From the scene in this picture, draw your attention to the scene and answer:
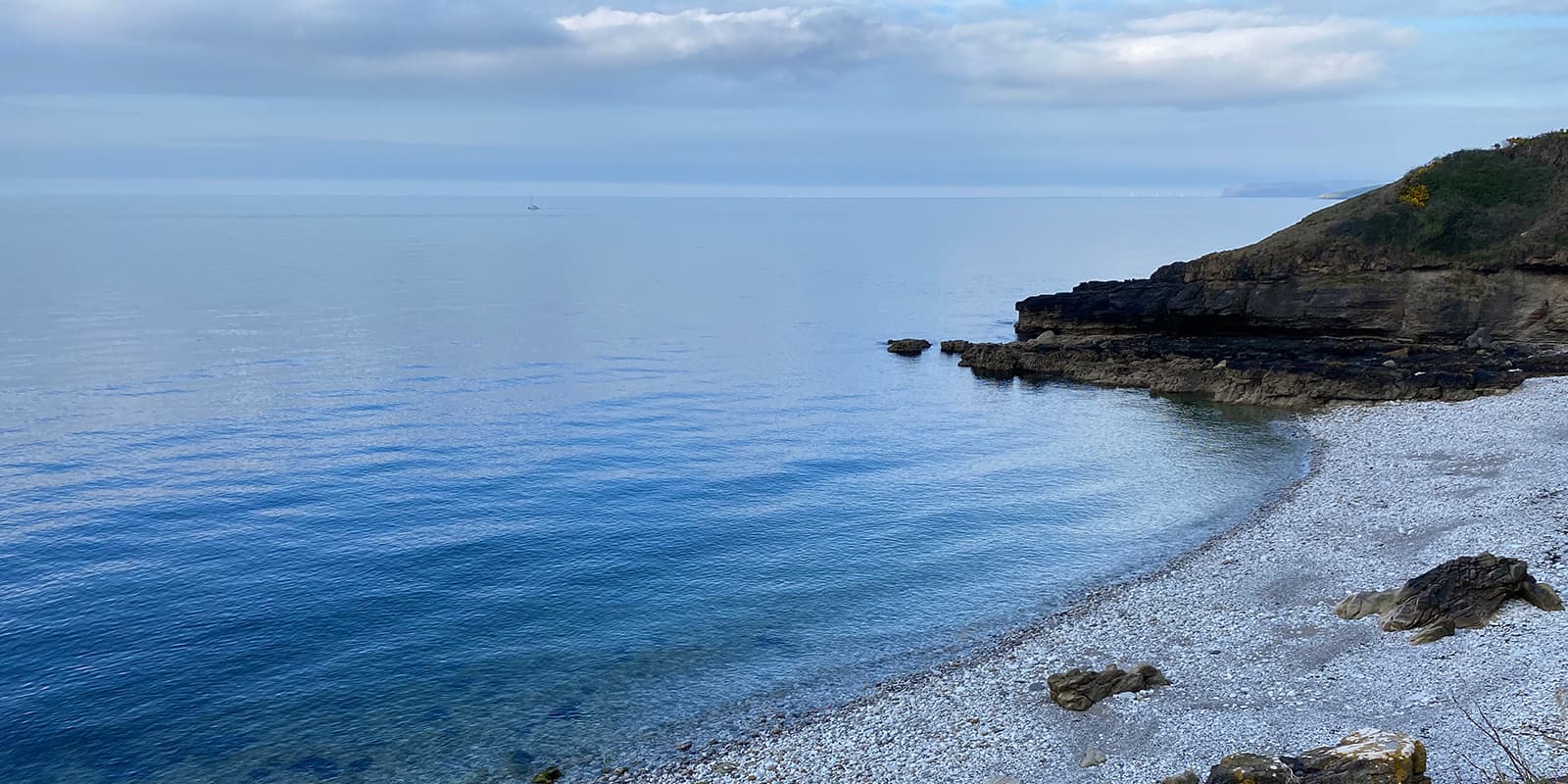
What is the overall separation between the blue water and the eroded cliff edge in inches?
186

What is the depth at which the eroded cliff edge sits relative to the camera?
59906mm

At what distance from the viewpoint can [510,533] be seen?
37344mm

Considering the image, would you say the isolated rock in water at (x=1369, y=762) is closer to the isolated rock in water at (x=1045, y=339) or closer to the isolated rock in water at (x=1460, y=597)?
the isolated rock in water at (x=1460, y=597)

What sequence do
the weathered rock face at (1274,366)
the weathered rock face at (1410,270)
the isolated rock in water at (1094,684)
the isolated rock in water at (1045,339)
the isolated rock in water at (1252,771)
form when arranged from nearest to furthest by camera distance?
1. the isolated rock in water at (1252,771)
2. the isolated rock in water at (1094,684)
3. the weathered rock face at (1274,366)
4. the weathered rock face at (1410,270)
5. the isolated rock in water at (1045,339)

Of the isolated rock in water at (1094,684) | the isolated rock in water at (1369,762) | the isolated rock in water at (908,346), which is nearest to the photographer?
the isolated rock in water at (1369,762)

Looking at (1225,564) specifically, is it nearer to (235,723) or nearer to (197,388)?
(235,723)

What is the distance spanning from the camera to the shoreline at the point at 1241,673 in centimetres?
2084

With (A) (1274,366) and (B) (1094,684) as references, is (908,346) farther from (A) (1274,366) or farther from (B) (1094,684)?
(B) (1094,684)

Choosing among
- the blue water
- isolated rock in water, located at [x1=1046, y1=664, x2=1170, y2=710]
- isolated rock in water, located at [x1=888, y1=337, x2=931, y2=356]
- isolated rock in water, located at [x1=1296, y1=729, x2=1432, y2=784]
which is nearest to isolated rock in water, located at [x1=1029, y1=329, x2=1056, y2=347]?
the blue water

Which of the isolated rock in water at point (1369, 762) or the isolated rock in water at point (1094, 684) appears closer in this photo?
the isolated rock in water at point (1369, 762)

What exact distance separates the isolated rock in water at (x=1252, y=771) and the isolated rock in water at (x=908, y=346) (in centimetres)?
6433

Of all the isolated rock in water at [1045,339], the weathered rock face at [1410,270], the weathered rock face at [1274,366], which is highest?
the weathered rock face at [1410,270]

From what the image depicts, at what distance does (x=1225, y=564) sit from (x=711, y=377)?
41.7 m

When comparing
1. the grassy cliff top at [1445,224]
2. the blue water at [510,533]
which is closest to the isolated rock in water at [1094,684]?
the blue water at [510,533]
